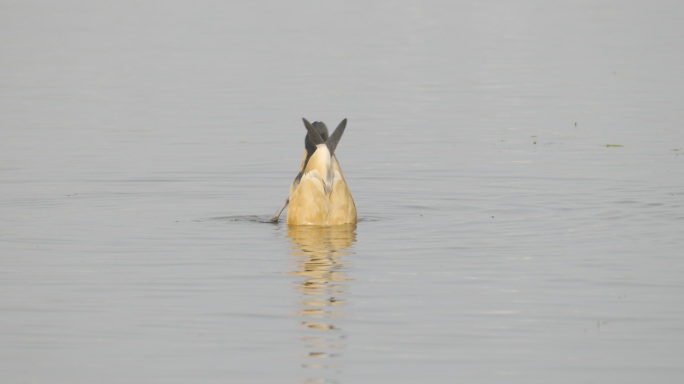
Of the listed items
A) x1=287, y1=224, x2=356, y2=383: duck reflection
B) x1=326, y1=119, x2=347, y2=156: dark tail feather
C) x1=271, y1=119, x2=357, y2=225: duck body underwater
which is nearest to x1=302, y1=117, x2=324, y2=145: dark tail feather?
x1=271, y1=119, x2=357, y2=225: duck body underwater

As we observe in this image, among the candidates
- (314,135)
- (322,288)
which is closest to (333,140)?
(314,135)

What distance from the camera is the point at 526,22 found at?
4422 centimetres

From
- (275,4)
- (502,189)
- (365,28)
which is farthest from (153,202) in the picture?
(275,4)

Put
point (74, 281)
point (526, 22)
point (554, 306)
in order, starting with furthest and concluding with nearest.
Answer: point (526, 22) < point (74, 281) < point (554, 306)

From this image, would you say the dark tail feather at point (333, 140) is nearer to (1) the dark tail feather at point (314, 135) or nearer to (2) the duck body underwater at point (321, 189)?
(2) the duck body underwater at point (321, 189)

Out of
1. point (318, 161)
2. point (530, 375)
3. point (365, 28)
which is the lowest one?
point (530, 375)

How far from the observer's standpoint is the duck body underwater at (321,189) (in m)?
13.1

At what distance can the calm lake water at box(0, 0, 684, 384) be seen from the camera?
8.66 metres

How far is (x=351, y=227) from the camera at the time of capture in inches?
530

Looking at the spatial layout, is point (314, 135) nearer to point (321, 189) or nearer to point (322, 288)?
point (321, 189)

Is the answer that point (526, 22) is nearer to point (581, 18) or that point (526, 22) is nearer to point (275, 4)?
point (581, 18)

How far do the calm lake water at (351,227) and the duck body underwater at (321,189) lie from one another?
0.22 metres

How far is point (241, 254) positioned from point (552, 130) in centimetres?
1022

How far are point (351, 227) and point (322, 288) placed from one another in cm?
304
